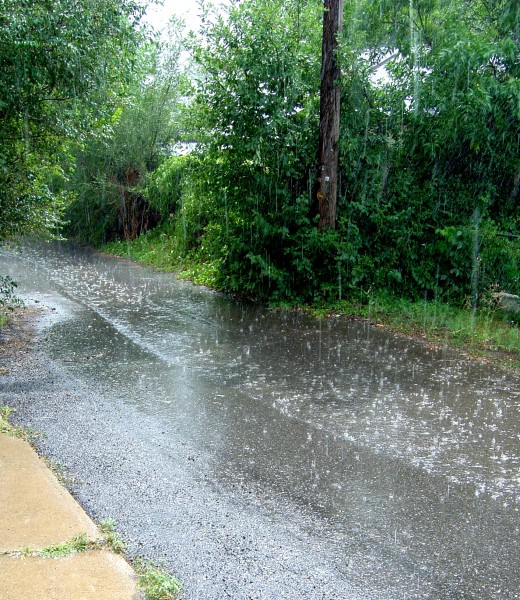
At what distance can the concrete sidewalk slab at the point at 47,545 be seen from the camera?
3068mm

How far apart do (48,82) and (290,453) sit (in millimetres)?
5950

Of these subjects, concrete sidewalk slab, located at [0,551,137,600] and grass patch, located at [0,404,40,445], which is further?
grass patch, located at [0,404,40,445]

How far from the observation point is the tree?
730 cm

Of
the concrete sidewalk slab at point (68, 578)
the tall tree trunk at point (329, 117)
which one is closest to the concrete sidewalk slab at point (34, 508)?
the concrete sidewalk slab at point (68, 578)

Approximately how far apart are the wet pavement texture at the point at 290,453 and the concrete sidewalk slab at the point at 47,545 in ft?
0.79

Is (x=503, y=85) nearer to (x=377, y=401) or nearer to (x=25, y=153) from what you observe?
(x=377, y=401)

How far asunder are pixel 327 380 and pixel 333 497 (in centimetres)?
294

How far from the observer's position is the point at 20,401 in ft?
21.0

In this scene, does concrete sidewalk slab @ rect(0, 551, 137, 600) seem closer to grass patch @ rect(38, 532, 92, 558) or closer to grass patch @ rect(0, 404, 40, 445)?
grass patch @ rect(38, 532, 92, 558)

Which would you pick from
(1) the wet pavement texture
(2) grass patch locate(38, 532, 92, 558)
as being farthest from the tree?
(2) grass patch locate(38, 532, 92, 558)

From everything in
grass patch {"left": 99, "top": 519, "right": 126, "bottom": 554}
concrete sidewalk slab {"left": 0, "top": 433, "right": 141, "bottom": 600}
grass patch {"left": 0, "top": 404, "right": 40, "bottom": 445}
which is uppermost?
concrete sidewalk slab {"left": 0, "top": 433, "right": 141, "bottom": 600}

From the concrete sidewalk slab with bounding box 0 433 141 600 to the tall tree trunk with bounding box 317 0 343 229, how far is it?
823cm

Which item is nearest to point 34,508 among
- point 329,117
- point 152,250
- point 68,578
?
point 68,578

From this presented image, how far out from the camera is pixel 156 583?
125 inches
